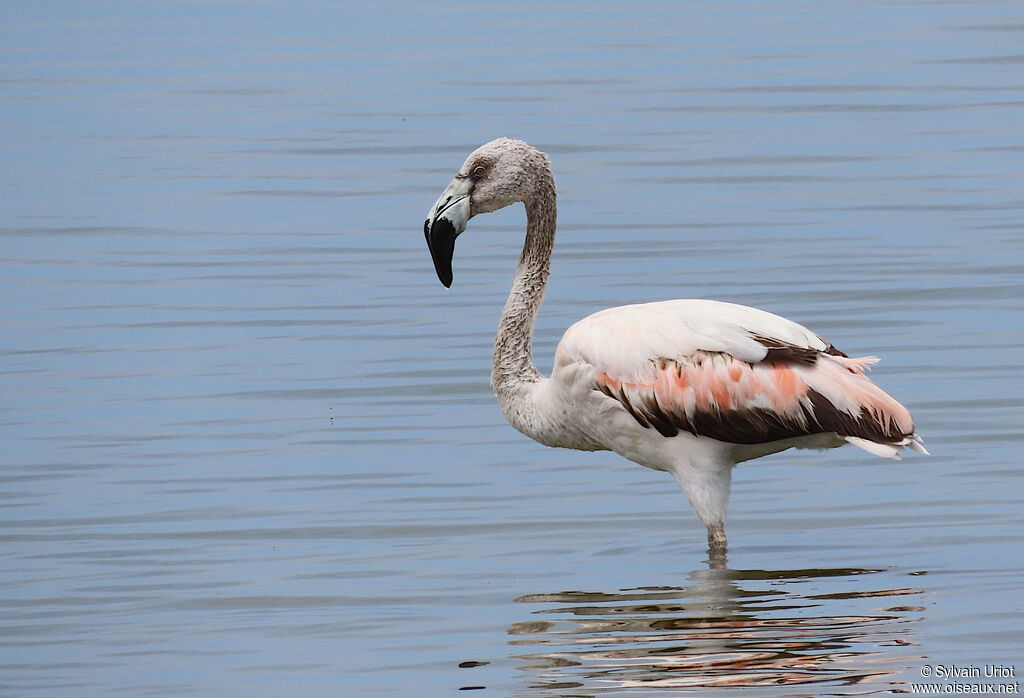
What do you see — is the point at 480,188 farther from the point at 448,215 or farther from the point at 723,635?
the point at 723,635

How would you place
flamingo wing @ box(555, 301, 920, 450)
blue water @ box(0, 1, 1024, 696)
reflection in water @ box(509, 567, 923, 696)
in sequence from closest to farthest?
1. reflection in water @ box(509, 567, 923, 696)
2. blue water @ box(0, 1, 1024, 696)
3. flamingo wing @ box(555, 301, 920, 450)

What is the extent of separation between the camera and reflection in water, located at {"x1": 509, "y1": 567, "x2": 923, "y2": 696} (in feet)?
25.3

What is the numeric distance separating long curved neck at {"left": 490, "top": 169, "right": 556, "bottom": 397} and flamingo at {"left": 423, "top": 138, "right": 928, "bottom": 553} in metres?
0.38

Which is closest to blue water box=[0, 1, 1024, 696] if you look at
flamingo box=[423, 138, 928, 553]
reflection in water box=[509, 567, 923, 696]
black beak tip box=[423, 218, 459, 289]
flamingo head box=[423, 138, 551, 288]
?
reflection in water box=[509, 567, 923, 696]

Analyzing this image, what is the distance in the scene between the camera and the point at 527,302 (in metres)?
10.5

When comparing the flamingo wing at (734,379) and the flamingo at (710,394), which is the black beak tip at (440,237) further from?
the flamingo wing at (734,379)

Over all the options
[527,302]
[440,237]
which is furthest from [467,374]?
[440,237]

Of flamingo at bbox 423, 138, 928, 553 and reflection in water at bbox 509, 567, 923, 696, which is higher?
flamingo at bbox 423, 138, 928, 553

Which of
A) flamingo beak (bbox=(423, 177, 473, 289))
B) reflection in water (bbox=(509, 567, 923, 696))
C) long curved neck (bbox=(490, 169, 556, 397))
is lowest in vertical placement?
reflection in water (bbox=(509, 567, 923, 696))

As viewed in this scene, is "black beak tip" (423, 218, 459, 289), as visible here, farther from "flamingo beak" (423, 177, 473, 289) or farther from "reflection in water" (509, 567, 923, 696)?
"reflection in water" (509, 567, 923, 696)

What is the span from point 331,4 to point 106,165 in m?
19.0

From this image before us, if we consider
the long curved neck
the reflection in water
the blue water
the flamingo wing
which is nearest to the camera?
the reflection in water

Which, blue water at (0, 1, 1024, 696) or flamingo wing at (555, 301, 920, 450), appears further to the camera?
flamingo wing at (555, 301, 920, 450)

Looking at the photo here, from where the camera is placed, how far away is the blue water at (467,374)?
8578 millimetres
